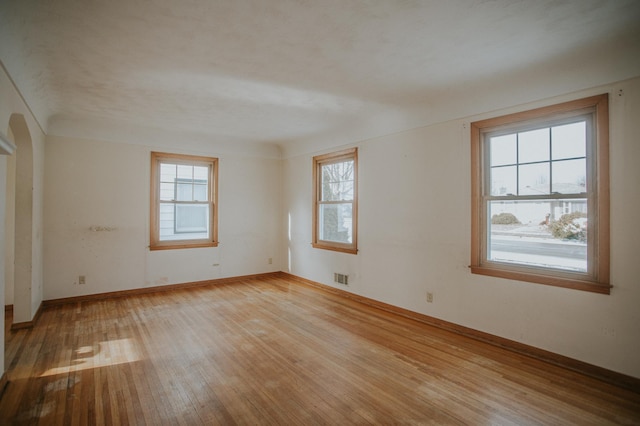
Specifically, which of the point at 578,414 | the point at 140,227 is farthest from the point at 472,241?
the point at 140,227

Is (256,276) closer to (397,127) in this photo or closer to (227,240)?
(227,240)

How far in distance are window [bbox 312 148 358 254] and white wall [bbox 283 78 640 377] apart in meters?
0.16

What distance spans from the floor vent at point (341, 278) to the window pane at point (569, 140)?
10.5 feet

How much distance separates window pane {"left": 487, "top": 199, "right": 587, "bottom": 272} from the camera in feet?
9.42

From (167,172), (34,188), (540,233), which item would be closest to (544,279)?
(540,233)

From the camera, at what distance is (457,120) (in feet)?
12.0

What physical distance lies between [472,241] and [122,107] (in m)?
4.59

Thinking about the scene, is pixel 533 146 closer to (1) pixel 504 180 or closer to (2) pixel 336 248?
(1) pixel 504 180

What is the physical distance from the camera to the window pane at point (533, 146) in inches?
121

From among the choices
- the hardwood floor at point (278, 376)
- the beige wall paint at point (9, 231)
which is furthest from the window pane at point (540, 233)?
the beige wall paint at point (9, 231)

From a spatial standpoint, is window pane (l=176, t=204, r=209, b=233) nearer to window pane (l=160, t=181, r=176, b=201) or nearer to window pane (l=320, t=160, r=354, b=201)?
window pane (l=160, t=181, r=176, b=201)

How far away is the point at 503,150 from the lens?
3.37 metres

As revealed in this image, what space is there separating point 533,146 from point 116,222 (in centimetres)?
568

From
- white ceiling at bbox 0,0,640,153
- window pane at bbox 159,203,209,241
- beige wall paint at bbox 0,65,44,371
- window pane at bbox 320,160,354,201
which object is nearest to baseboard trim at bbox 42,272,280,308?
beige wall paint at bbox 0,65,44,371
